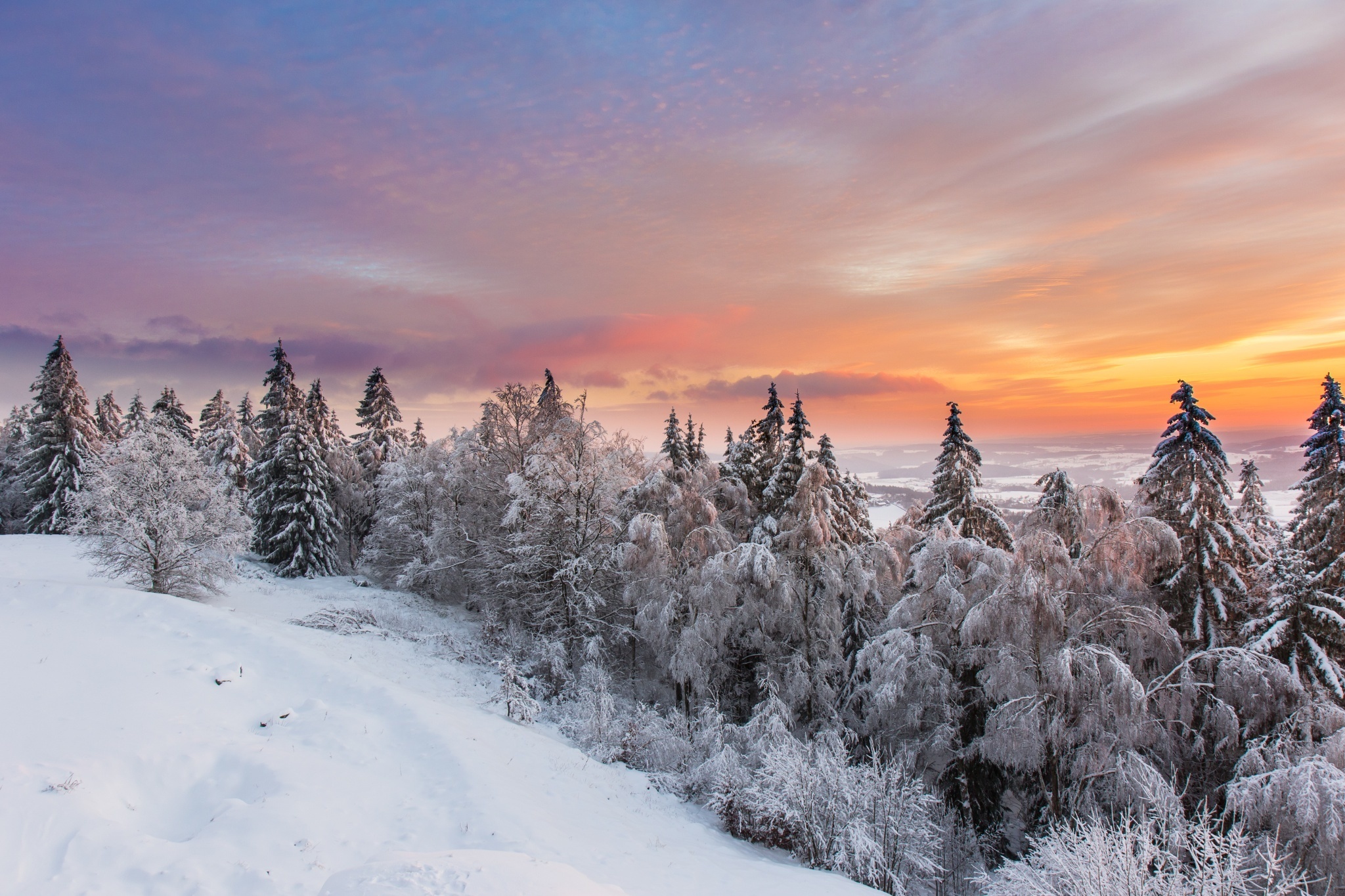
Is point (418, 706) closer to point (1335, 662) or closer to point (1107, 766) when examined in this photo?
point (1107, 766)

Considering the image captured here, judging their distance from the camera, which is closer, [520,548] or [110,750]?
[110,750]

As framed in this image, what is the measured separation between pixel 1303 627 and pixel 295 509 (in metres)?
40.2

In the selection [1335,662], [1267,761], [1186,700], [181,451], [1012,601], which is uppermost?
[181,451]

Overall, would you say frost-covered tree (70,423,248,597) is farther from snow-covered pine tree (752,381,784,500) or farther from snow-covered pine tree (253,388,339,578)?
snow-covered pine tree (752,381,784,500)

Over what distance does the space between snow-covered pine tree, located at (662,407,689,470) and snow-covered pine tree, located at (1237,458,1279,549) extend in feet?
70.0

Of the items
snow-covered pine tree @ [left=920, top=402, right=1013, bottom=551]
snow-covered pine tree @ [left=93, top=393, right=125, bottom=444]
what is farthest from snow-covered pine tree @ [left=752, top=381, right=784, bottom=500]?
snow-covered pine tree @ [left=93, top=393, right=125, bottom=444]

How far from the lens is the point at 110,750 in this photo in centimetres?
991

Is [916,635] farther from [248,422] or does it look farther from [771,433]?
[248,422]

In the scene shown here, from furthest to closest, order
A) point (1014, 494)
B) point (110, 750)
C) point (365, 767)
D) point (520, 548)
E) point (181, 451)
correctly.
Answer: point (1014, 494) → point (520, 548) → point (181, 451) → point (365, 767) → point (110, 750)

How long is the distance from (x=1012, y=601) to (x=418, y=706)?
14.6 metres

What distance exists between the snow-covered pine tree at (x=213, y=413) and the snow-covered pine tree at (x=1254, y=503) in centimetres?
6186

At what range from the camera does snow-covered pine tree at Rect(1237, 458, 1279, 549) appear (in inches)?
789

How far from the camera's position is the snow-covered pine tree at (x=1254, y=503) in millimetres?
20039

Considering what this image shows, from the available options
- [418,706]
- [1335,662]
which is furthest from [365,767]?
[1335,662]
